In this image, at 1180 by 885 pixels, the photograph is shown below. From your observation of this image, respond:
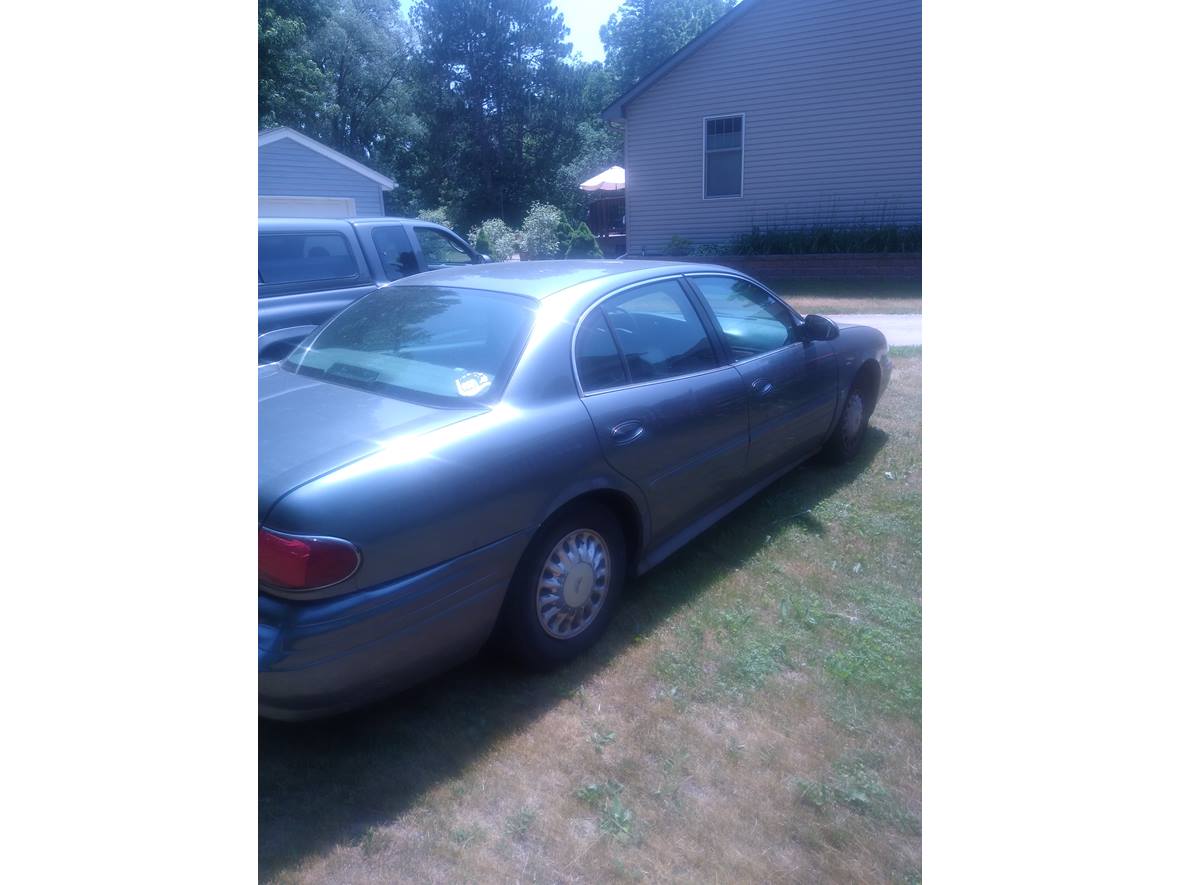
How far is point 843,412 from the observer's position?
197 inches

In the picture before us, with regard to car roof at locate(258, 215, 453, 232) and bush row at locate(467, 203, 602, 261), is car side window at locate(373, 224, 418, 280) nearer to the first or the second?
car roof at locate(258, 215, 453, 232)

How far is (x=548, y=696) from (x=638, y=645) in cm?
47

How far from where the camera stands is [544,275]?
3.76 metres

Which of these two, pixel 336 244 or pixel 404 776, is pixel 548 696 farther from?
pixel 336 244

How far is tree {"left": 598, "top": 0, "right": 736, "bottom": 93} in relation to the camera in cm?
4075

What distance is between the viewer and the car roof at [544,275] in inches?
139

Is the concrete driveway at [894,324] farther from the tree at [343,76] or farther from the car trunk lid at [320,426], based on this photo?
the tree at [343,76]

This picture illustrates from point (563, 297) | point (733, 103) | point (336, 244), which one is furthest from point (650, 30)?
point (563, 297)

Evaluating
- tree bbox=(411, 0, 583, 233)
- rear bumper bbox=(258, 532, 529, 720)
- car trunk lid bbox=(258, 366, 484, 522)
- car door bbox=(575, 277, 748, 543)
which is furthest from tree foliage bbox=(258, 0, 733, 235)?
rear bumper bbox=(258, 532, 529, 720)

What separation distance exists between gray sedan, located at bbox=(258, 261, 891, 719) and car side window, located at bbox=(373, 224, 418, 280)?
11.6 ft

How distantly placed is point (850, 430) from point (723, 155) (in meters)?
13.3

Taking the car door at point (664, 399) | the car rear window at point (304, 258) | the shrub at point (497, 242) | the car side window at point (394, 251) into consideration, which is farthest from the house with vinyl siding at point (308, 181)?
the car door at point (664, 399)

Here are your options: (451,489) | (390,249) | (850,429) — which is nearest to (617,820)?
(451,489)

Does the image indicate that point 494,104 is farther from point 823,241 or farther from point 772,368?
point 772,368
